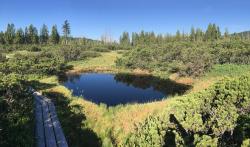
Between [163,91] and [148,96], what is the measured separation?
3.56 m

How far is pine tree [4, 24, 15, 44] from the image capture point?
96.2 metres

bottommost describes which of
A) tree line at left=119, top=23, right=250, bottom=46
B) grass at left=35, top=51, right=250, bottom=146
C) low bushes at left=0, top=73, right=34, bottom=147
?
grass at left=35, top=51, right=250, bottom=146

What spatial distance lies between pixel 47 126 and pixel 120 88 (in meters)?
25.1

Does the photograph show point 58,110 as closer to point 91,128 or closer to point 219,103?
point 91,128

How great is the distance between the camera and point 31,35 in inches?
4144

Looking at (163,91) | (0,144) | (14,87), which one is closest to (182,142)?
(0,144)

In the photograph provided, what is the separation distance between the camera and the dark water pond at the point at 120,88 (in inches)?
1411

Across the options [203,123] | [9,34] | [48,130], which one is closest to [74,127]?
[48,130]

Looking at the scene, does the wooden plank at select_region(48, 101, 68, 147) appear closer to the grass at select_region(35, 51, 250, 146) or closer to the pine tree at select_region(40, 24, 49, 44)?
the grass at select_region(35, 51, 250, 146)

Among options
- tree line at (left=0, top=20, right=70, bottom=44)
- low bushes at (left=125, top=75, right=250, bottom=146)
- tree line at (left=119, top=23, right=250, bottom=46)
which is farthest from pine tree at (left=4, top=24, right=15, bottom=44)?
low bushes at (left=125, top=75, right=250, bottom=146)

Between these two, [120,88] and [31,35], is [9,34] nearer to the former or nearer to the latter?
[31,35]

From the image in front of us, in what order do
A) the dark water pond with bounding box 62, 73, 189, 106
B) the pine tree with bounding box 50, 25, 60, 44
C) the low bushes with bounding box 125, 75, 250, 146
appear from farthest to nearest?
the pine tree with bounding box 50, 25, 60, 44 < the dark water pond with bounding box 62, 73, 189, 106 < the low bushes with bounding box 125, 75, 250, 146

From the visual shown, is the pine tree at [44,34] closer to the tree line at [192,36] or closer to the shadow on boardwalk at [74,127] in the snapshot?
the tree line at [192,36]

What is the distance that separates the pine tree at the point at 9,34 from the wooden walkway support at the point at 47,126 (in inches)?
3030
